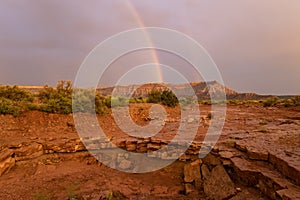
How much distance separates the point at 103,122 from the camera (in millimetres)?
9484

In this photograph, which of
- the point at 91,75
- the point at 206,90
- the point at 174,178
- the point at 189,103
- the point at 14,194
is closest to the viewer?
the point at 14,194

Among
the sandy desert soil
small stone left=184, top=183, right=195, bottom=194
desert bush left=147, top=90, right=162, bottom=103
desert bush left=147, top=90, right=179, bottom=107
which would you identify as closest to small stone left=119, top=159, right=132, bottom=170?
the sandy desert soil

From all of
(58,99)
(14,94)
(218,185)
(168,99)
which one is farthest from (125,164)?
(168,99)

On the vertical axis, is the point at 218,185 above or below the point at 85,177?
above

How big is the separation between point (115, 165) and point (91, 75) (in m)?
4.38

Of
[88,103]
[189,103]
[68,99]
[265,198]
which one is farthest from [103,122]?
[189,103]

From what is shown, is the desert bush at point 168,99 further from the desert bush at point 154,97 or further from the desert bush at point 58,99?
the desert bush at point 58,99

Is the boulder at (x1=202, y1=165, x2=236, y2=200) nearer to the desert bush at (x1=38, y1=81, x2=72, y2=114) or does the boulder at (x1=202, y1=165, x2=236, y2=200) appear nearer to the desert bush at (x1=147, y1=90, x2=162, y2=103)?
the desert bush at (x1=38, y1=81, x2=72, y2=114)

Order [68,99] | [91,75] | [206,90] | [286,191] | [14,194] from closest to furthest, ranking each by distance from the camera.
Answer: [286,191]
[14,194]
[91,75]
[68,99]
[206,90]

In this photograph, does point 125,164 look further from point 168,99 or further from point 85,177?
point 168,99

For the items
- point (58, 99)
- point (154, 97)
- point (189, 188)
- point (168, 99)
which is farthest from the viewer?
point (154, 97)

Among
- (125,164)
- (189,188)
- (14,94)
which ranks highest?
(14,94)

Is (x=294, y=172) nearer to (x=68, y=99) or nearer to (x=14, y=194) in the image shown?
(x=14, y=194)

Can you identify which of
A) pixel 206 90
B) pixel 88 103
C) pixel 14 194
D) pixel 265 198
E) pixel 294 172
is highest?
pixel 206 90
